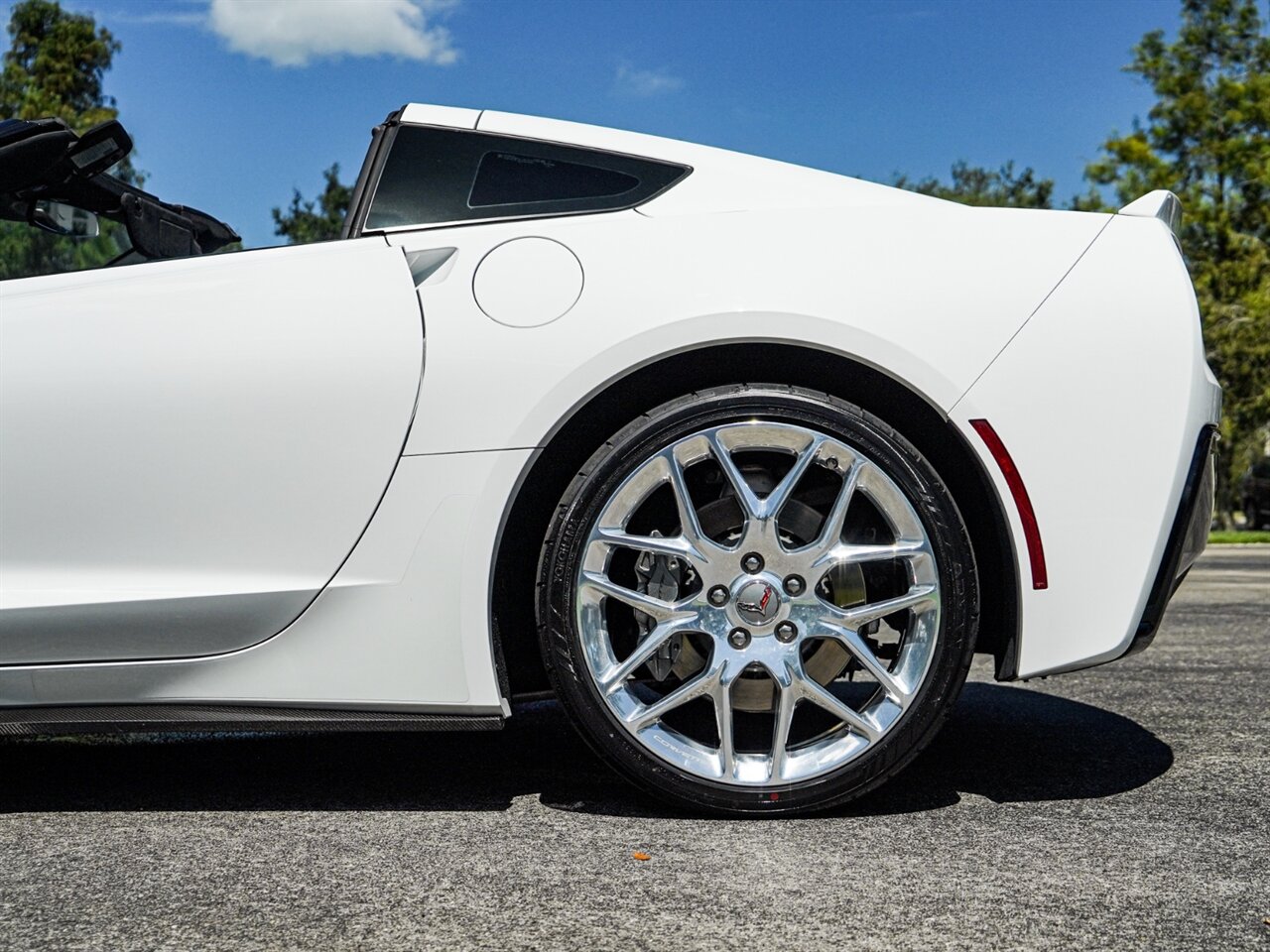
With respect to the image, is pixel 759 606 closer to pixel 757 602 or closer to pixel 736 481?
pixel 757 602

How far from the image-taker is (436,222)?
2611mm

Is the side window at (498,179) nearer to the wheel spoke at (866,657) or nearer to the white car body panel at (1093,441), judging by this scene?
the white car body panel at (1093,441)

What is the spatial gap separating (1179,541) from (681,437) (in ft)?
3.20

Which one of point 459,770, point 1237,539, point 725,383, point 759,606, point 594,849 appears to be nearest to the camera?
point 594,849

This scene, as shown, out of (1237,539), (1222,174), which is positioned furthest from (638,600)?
(1222,174)

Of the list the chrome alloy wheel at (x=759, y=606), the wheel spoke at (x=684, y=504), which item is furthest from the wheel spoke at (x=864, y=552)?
the wheel spoke at (x=684, y=504)

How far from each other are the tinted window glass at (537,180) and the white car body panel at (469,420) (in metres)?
0.16

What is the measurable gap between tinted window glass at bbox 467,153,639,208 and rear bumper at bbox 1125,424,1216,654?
1234mm

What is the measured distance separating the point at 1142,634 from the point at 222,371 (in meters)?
1.83

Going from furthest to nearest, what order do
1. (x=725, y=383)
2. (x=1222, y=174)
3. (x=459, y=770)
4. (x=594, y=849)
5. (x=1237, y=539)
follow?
(x=1222, y=174), (x=1237, y=539), (x=459, y=770), (x=725, y=383), (x=594, y=849)

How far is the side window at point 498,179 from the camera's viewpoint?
8.58 ft

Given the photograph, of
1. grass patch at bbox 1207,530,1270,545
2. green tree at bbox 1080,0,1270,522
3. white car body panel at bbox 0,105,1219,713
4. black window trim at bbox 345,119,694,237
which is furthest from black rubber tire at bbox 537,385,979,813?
green tree at bbox 1080,0,1270,522

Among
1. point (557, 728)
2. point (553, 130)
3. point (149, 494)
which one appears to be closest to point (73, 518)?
point (149, 494)

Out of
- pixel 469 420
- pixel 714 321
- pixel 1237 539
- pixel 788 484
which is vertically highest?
pixel 714 321
